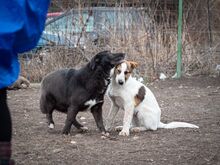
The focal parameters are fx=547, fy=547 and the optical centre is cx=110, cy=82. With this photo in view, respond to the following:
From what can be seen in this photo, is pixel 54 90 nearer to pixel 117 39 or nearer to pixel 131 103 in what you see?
pixel 131 103

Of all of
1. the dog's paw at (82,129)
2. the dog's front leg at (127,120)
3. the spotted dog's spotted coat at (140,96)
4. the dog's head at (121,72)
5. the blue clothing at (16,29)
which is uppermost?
the blue clothing at (16,29)

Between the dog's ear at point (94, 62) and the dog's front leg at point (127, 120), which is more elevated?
the dog's ear at point (94, 62)

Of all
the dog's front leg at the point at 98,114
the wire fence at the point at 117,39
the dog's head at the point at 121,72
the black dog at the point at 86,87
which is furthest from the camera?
the wire fence at the point at 117,39

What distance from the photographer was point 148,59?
40.7ft

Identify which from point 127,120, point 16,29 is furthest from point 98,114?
point 16,29

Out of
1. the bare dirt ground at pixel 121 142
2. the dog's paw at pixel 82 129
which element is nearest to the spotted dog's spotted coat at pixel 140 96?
the bare dirt ground at pixel 121 142

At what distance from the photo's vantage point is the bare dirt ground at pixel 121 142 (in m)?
5.26

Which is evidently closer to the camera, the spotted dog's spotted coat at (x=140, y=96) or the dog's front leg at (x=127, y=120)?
the dog's front leg at (x=127, y=120)

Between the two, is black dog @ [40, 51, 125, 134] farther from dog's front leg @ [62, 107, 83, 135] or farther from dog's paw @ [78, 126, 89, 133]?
dog's paw @ [78, 126, 89, 133]

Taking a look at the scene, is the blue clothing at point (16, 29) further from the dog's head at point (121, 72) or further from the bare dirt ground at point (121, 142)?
the dog's head at point (121, 72)

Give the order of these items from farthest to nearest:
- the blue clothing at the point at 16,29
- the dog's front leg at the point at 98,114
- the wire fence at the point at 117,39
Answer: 1. the wire fence at the point at 117,39
2. the dog's front leg at the point at 98,114
3. the blue clothing at the point at 16,29

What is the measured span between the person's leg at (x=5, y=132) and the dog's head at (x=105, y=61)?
363cm

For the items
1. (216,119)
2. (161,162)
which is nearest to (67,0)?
(216,119)

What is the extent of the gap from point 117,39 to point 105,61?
582 centimetres
